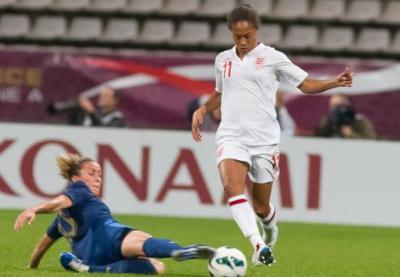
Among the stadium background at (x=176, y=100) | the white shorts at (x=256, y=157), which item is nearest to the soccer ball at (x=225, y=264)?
the white shorts at (x=256, y=157)

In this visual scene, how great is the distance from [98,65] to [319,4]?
4387 millimetres

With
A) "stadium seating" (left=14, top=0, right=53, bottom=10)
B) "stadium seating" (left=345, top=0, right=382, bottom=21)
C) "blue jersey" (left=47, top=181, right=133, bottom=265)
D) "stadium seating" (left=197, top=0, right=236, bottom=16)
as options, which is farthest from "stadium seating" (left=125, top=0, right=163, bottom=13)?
"blue jersey" (left=47, top=181, right=133, bottom=265)

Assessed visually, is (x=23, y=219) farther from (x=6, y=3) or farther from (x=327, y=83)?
(x=6, y=3)

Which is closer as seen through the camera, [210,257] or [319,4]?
[210,257]

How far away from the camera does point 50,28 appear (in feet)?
66.5

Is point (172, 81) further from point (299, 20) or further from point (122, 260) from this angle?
point (122, 260)

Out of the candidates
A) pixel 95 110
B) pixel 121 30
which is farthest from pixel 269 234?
pixel 121 30

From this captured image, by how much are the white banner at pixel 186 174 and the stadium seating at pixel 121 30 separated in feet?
15.2

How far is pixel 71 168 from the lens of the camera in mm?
8961

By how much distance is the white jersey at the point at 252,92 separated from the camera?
9.20 metres

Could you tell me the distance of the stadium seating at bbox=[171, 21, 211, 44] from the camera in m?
20.1

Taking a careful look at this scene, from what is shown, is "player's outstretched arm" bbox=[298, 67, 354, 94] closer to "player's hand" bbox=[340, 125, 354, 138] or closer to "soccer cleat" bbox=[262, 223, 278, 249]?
"soccer cleat" bbox=[262, 223, 278, 249]

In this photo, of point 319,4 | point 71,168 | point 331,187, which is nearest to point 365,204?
point 331,187

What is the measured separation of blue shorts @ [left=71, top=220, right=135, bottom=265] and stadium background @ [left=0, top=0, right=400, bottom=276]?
87.3 inches
